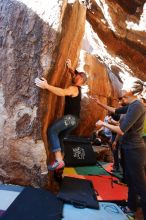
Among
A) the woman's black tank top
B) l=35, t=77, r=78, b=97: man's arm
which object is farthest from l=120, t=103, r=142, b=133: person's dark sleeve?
the woman's black tank top

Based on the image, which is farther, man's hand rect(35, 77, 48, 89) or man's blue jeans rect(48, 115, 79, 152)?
man's blue jeans rect(48, 115, 79, 152)

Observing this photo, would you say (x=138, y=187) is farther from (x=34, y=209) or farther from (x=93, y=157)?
(x=93, y=157)

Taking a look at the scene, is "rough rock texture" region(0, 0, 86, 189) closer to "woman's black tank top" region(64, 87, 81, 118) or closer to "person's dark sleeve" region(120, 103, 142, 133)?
"woman's black tank top" region(64, 87, 81, 118)

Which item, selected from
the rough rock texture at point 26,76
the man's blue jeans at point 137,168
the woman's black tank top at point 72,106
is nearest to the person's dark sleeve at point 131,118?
the man's blue jeans at point 137,168

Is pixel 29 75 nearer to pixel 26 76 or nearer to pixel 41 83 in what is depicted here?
pixel 26 76

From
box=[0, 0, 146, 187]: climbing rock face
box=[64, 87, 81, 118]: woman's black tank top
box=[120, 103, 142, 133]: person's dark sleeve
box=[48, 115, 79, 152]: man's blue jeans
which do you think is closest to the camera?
box=[120, 103, 142, 133]: person's dark sleeve

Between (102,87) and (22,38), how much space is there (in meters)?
7.58

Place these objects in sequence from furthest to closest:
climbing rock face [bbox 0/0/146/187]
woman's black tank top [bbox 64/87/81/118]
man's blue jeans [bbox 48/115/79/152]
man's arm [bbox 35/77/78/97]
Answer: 1. woman's black tank top [bbox 64/87/81/118]
2. man's blue jeans [bbox 48/115/79/152]
3. climbing rock face [bbox 0/0/146/187]
4. man's arm [bbox 35/77/78/97]

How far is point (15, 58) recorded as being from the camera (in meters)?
4.65

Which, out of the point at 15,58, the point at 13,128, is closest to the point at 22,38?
the point at 15,58

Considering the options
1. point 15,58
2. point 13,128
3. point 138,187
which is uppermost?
point 15,58

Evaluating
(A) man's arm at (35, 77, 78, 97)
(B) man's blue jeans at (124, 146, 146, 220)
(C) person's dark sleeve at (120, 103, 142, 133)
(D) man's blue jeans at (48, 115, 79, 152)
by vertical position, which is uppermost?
(A) man's arm at (35, 77, 78, 97)

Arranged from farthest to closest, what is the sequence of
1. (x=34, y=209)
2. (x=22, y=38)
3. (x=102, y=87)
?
(x=102, y=87), (x=22, y=38), (x=34, y=209)

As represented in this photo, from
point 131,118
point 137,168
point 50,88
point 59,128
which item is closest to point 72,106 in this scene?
point 59,128
